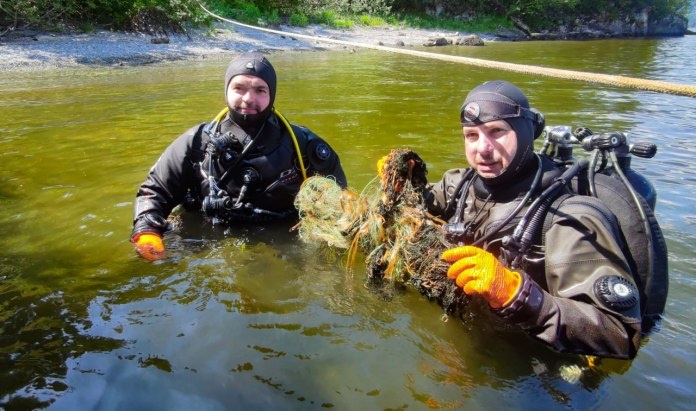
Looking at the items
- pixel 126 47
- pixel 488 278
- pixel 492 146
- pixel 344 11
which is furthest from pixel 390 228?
pixel 344 11

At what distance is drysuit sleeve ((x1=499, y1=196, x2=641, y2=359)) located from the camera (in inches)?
89.7

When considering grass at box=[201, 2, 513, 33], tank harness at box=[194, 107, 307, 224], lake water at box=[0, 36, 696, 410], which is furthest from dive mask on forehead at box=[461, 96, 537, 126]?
grass at box=[201, 2, 513, 33]

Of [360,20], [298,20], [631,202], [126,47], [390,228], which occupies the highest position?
[360,20]

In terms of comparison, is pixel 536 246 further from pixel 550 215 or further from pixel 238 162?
pixel 238 162

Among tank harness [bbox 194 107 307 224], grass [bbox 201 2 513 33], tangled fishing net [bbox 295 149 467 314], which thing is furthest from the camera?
grass [bbox 201 2 513 33]

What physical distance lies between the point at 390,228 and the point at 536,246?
1.02 m

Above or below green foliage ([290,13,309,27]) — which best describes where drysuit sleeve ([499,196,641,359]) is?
below

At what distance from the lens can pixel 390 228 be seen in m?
3.37

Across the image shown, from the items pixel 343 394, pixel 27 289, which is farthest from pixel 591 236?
pixel 27 289

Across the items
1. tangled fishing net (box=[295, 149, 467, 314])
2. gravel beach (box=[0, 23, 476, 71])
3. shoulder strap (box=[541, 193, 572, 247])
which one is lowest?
tangled fishing net (box=[295, 149, 467, 314])

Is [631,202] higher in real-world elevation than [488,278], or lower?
higher

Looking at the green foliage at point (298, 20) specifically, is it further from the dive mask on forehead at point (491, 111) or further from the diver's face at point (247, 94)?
the dive mask on forehead at point (491, 111)

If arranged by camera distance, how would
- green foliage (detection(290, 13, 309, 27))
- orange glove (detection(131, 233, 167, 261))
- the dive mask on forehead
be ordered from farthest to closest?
1. green foliage (detection(290, 13, 309, 27))
2. orange glove (detection(131, 233, 167, 261))
3. the dive mask on forehead

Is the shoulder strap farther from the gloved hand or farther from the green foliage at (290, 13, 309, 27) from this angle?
the green foliage at (290, 13, 309, 27)
